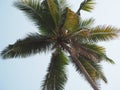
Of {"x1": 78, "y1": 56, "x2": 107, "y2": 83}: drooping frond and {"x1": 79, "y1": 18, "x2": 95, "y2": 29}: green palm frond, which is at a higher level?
{"x1": 79, "y1": 18, "x2": 95, "y2": 29}: green palm frond

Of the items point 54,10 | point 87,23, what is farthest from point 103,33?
point 54,10

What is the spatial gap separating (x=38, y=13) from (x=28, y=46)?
1864 millimetres

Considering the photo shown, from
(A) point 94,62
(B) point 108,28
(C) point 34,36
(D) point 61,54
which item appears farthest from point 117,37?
(C) point 34,36

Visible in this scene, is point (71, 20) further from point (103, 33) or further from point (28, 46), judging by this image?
point (28, 46)

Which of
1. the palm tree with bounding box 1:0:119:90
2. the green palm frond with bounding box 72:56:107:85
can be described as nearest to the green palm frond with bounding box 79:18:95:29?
the palm tree with bounding box 1:0:119:90

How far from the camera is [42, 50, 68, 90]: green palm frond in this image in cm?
1669

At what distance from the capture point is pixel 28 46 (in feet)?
57.6

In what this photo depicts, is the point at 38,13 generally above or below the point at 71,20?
above

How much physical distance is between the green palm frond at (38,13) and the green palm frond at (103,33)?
2192mm

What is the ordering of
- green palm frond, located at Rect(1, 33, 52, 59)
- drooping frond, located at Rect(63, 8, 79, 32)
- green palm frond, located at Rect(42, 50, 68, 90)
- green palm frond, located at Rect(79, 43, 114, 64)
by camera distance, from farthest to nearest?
1. green palm frond, located at Rect(79, 43, 114, 64)
2. green palm frond, located at Rect(1, 33, 52, 59)
3. green palm frond, located at Rect(42, 50, 68, 90)
4. drooping frond, located at Rect(63, 8, 79, 32)

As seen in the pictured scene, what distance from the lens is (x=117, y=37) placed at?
17.0 meters

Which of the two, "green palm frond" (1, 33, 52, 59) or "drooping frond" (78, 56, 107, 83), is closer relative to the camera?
"green palm frond" (1, 33, 52, 59)

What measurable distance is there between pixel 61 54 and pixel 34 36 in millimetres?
1757

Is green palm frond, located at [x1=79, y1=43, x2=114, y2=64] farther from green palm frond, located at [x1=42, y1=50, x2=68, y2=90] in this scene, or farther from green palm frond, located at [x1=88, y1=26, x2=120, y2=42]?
green palm frond, located at [x1=42, y1=50, x2=68, y2=90]
